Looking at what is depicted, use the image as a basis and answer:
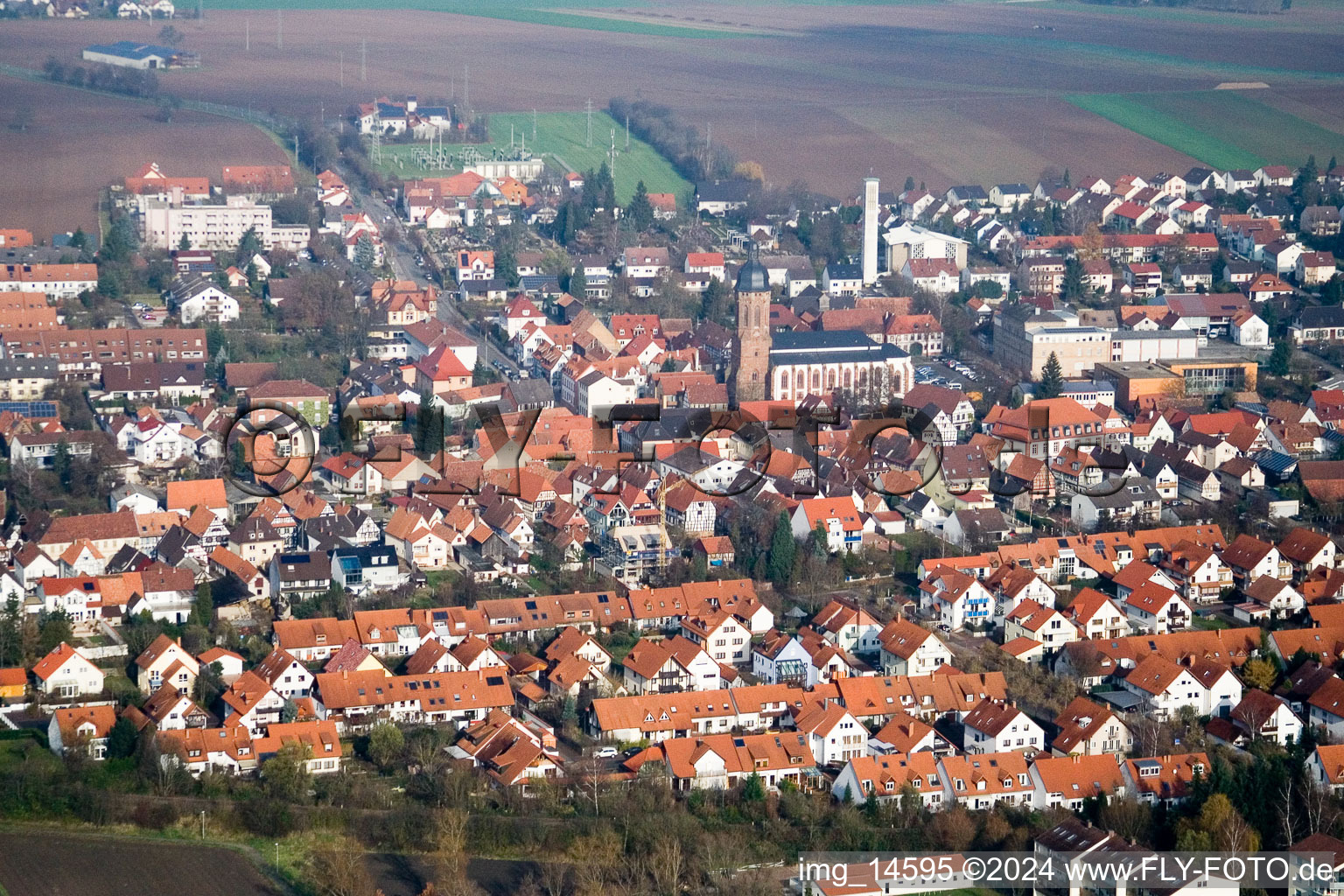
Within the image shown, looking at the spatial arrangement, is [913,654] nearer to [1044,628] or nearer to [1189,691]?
[1044,628]

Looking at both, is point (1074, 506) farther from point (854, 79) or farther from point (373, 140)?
point (854, 79)

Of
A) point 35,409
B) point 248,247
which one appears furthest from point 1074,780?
point 248,247

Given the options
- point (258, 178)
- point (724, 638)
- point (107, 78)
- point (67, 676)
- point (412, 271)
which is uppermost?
point (724, 638)

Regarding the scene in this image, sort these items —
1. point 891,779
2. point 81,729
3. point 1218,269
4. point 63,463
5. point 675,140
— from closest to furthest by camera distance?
1. point 891,779
2. point 81,729
3. point 63,463
4. point 1218,269
5. point 675,140

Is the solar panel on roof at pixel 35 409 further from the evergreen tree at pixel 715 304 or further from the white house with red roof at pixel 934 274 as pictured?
the white house with red roof at pixel 934 274

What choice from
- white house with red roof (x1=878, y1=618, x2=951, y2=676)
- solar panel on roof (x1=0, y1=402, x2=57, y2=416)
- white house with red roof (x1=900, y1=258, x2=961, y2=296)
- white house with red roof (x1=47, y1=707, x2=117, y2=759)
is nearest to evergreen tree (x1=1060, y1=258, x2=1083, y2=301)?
white house with red roof (x1=900, y1=258, x2=961, y2=296)

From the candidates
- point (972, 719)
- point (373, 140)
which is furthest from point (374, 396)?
point (373, 140)
